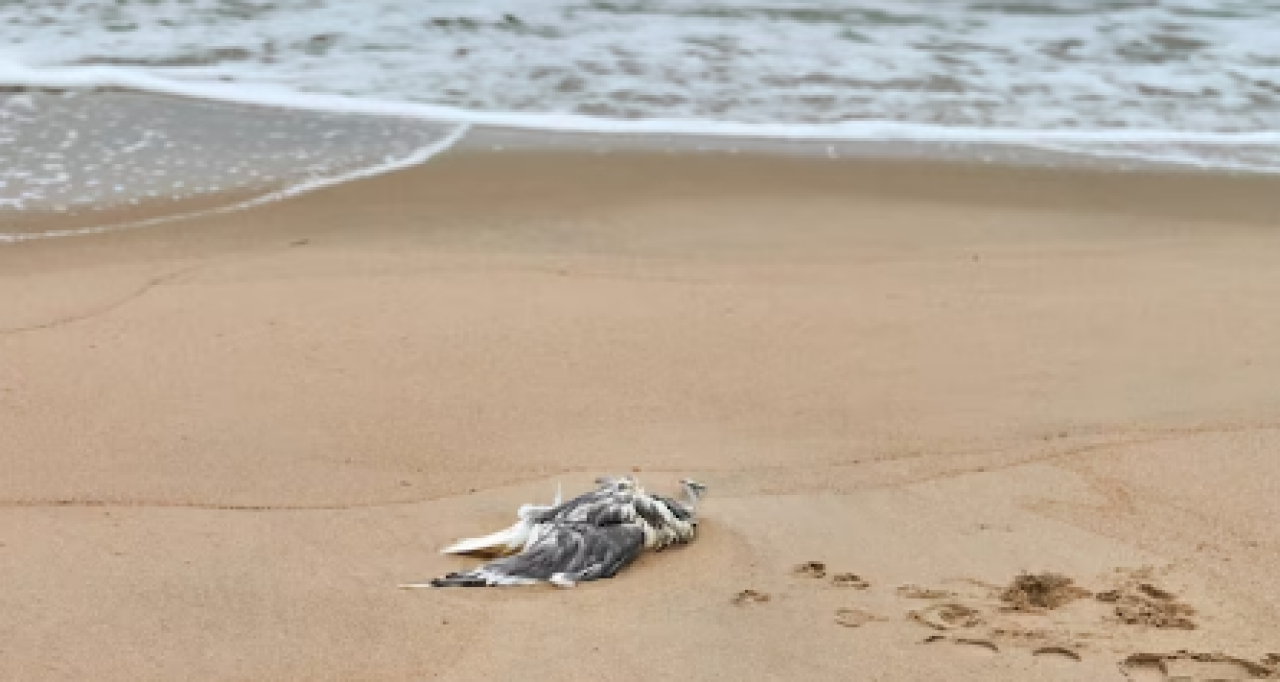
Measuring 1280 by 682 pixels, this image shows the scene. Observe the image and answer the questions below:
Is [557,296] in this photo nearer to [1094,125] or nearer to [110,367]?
[110,367]

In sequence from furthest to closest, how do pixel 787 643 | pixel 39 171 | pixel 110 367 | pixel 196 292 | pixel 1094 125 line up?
pixel 1094 125 < pixel 39 171 < pixel 196 292 < pixel 110 367 < pixel 787 643

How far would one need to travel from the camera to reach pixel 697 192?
657cm

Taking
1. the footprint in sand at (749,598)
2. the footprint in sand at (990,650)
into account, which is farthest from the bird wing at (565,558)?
the footprint in sand at (990,650)

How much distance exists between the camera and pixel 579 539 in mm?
3322

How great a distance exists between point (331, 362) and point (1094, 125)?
4.75 m

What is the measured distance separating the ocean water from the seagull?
349 centimetres

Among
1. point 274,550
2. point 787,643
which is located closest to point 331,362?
point 274,550

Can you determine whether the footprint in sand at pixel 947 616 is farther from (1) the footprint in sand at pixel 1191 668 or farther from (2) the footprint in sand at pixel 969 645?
(1) the footprint in sand at pixel 1191 668

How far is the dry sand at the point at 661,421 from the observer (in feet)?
10.1

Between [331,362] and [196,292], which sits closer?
[331,362]

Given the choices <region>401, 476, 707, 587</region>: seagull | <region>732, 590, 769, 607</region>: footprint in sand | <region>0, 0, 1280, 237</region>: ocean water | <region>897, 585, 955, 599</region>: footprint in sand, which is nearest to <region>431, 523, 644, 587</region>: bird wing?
<region>401, 476, 707, 587</region>: seagull

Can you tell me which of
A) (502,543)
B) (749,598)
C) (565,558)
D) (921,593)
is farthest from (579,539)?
(921,593)

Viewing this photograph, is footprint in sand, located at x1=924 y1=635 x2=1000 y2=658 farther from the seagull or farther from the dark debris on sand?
the seagull

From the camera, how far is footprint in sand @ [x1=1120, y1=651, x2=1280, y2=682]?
116 inches
